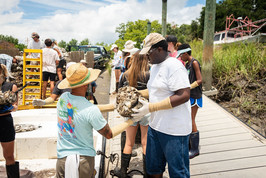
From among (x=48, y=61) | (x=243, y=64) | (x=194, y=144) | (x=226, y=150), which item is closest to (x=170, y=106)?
(x=194, y=144)

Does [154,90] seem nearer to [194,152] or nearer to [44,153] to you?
[194,152]

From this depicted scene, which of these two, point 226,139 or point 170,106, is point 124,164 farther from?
point 226,139

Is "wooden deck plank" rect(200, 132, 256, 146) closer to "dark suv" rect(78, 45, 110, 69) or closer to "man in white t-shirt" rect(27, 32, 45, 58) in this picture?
"man in white t-shirt" rect(27, 32, 45, 58)

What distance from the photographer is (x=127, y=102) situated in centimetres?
189

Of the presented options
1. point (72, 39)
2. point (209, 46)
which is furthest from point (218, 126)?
point (72, 39)

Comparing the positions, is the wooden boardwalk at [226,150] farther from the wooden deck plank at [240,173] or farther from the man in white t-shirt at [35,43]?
the man in white t-shirt at [35,43]

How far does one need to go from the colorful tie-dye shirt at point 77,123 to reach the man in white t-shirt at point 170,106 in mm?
391

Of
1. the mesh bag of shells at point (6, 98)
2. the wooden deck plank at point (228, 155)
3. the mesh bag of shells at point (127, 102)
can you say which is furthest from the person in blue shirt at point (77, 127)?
the wooden deck plank at point (228, 155)

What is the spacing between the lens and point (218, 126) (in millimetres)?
4336

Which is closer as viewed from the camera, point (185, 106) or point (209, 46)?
point (185, 106)

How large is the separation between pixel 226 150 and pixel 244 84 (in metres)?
3.82

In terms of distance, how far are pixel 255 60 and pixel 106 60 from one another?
1203cm

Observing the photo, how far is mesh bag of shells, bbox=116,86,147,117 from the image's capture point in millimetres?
1877

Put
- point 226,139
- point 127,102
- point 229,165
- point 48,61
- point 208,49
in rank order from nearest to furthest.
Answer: point 127,102
point 229,165
point 226,139
point 48,61
point 208,49
